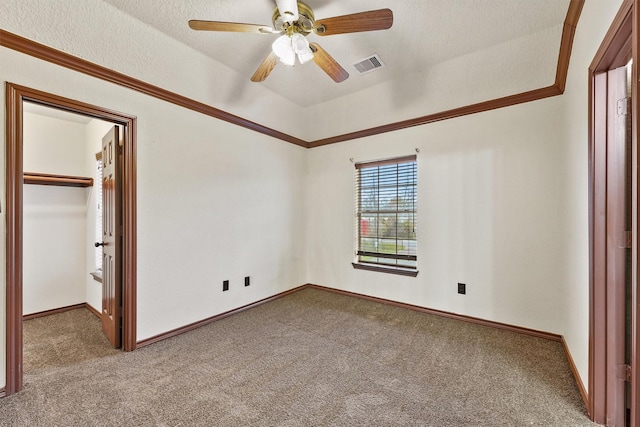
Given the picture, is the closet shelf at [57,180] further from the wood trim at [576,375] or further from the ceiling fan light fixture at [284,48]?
the wood trim at [576,375]

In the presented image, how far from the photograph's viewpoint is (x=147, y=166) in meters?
2.48

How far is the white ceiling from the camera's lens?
2.19 m

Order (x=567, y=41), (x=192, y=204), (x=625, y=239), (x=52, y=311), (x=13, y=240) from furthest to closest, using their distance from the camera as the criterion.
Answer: (x=52, y=311), (x=192, y=204), (x=567, y=41), (x=13, y=240), (x=625, y=239)

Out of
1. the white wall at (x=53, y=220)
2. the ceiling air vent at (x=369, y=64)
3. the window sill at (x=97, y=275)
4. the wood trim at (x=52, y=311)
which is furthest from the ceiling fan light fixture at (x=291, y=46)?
the wood trim at (x=52, y=311)

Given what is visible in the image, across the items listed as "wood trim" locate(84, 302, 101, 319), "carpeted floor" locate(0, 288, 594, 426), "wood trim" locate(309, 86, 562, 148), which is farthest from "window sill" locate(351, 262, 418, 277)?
"wood trim" locate(84, 302, 101, 319)

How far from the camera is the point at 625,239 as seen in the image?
140cm

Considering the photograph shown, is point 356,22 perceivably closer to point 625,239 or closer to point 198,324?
point 625,239

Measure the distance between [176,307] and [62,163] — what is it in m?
2.58

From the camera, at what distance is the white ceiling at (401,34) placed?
2.19 meters

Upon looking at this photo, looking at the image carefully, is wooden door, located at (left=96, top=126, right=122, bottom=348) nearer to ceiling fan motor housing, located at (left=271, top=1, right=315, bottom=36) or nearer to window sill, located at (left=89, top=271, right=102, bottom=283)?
window sill, located at (left=89, top=271, right=102, bottom=283)

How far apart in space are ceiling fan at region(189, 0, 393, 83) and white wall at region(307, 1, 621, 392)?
138 centimetres

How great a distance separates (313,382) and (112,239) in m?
2.18

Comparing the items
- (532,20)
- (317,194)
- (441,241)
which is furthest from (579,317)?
(317,194)

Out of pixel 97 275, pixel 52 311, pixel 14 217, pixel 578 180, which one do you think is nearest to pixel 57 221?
pixel 97 275
